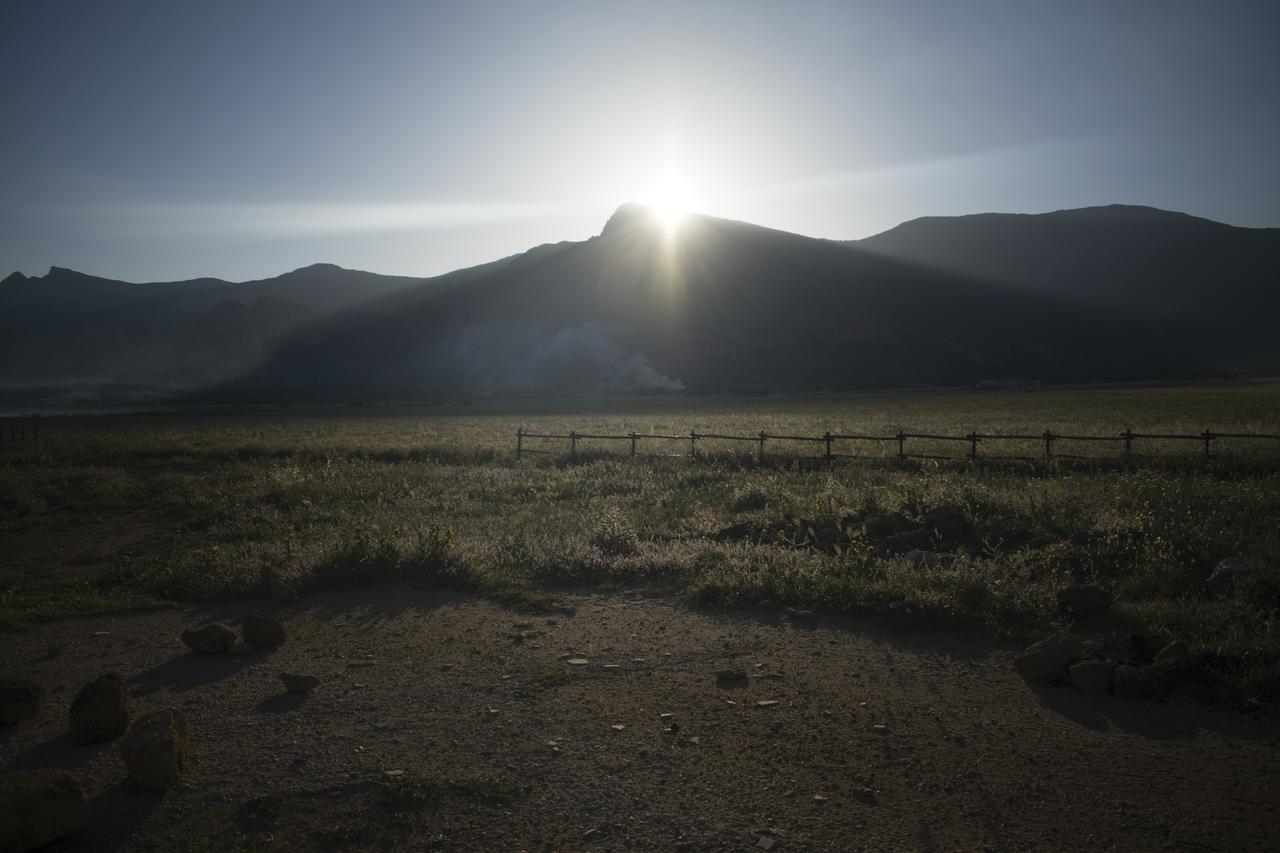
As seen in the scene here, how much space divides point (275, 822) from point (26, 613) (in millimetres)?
5870

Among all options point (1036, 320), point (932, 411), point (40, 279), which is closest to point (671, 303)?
point (1036, 320)

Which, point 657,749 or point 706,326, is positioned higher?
point 706,326

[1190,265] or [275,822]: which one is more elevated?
[1190,265]

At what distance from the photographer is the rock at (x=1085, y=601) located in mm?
6840

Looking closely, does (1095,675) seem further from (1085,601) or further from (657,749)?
(657,749)

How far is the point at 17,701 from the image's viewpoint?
201 inches

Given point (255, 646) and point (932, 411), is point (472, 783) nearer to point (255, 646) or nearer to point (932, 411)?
point (255, 646)

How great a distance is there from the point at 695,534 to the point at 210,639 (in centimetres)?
625

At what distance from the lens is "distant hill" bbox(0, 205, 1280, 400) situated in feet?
331

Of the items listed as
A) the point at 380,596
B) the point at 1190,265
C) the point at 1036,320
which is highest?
the point at 1190,265

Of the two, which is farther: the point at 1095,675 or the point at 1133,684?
the point at 1095,675

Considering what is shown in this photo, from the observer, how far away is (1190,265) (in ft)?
477

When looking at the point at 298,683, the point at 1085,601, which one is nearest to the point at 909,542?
the point at 1085,601

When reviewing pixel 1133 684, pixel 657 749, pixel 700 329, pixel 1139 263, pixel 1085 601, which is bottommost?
pixel 657 749
